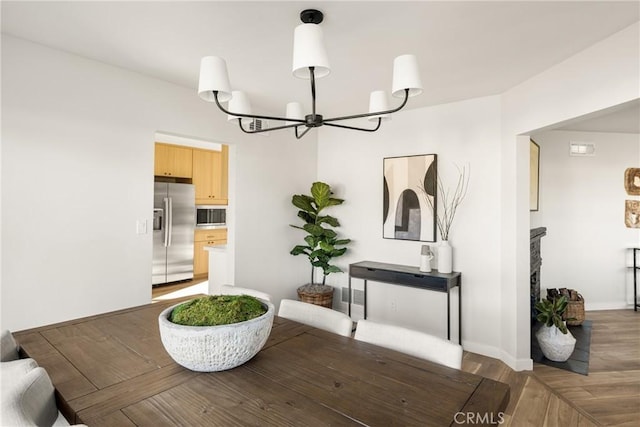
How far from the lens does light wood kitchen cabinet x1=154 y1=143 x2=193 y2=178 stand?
541 centimetres

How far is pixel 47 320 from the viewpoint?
231 cm

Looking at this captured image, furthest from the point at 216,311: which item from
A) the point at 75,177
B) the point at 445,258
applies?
the point at 445,258

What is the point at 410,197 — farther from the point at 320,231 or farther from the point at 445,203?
the point at 320,231

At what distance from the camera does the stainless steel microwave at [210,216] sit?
5863 millimetres

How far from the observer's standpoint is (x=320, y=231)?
3830mm

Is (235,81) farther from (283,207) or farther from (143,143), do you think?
(283,207)

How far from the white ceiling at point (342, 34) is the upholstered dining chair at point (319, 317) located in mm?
1622

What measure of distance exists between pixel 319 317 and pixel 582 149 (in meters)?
4.71

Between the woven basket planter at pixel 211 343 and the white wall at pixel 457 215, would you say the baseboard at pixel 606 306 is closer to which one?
the white wall at pixel 457 215

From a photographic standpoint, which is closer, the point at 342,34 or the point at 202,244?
the point at 342,34

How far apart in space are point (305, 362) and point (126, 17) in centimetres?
207

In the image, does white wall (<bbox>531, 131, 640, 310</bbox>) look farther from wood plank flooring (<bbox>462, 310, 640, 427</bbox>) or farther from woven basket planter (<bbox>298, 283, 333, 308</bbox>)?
woven basket planter (<bbox>298, 283, 333, 308</bbox>)

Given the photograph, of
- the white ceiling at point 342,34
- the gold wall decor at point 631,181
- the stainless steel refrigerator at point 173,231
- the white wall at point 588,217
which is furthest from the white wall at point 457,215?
the gold wall decor at point 631,181

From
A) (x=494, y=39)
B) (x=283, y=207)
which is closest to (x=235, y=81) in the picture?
(x=283, y=207)
